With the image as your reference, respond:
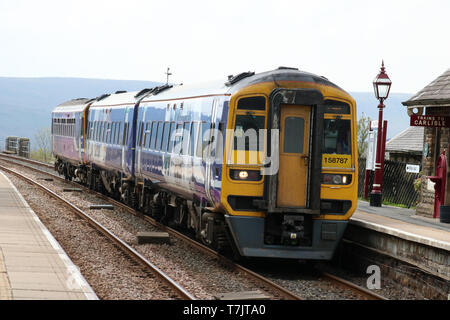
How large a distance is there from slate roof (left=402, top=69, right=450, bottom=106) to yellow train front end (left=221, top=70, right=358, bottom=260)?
7.37 m

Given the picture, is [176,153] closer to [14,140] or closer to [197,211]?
[197,211]

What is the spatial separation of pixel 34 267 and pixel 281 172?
3.94 meters

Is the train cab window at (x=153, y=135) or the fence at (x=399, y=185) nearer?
the train cab window at (x=153, y=135)

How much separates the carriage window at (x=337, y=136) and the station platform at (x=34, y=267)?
14.3 ft

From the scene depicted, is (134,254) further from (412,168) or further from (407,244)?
(412,168)

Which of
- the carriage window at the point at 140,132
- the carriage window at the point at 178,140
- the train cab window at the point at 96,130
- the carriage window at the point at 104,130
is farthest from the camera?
the train cab window at the point at 96,130

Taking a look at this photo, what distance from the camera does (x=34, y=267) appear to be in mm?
11578

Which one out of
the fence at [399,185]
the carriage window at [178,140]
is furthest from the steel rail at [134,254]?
the fence at [399,185]

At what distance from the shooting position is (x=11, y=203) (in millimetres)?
21922

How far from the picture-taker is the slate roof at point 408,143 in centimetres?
3367

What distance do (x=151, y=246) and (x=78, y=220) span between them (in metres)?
4.52

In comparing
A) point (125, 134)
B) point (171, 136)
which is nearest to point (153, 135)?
point (171, 136)

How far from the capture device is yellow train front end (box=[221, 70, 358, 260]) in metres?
12.5

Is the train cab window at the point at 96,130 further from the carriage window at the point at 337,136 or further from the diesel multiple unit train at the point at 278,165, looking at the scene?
the carriage window at the point at 337,136
